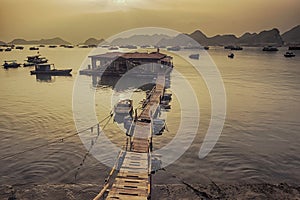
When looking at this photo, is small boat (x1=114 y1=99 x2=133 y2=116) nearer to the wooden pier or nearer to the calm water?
the calm water

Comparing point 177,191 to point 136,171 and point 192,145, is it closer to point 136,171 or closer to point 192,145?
point 136,171

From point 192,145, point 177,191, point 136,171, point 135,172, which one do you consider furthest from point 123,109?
point 177,191

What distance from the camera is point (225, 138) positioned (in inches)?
1395

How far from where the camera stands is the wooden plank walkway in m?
18.3

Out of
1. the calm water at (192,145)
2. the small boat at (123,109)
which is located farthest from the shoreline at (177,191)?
the small boat at (123,109)

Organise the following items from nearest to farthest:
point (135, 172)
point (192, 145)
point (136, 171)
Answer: point (135, 172) → point (136, 171) → point (192, 145)

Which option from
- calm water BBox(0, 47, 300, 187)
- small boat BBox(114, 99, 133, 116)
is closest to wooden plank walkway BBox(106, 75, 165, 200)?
calm water BBox(0, 47, 300, 187)

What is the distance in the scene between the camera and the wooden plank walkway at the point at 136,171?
1832cm

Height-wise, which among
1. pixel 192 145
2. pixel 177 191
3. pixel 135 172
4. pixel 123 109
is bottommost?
pixel 177 191

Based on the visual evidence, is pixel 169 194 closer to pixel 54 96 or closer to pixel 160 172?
pixel 160 172

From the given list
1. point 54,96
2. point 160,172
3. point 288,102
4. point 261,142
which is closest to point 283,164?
point 261,142

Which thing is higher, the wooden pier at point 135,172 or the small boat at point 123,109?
the small boat at point 123,109

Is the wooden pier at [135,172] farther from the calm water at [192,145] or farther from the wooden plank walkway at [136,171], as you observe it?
the calm water at [192,145]

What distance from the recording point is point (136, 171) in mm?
21781
